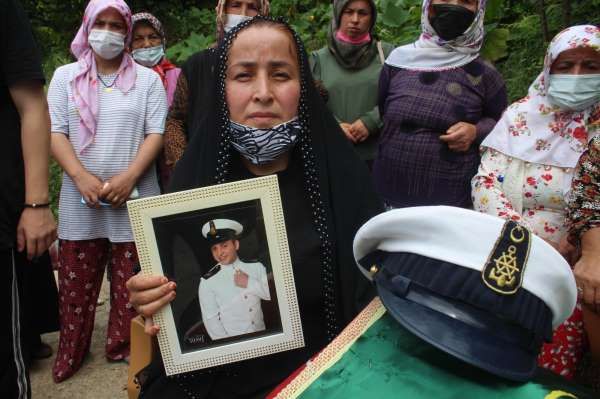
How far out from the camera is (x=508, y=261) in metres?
0.89

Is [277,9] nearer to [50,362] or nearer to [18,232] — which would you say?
[50,362]

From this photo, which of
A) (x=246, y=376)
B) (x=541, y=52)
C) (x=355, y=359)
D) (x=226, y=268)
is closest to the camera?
(x=355, y=359)

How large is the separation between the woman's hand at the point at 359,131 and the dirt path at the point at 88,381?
6.47 ft

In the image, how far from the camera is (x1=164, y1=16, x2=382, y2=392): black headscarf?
1.58 metres

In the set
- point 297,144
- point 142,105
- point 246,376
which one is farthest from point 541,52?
point 246,376

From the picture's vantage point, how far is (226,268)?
50.9 inches

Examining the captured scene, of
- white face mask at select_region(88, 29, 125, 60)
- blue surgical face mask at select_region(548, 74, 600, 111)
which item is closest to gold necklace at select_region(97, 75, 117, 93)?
white face mask at select_region(88, 29, 125, 60)

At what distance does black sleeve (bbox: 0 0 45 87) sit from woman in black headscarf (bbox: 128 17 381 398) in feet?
2.19

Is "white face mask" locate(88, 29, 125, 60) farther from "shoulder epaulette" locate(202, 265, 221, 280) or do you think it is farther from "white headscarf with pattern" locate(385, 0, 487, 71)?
"shoulder epaulette" locate(202, 265, 221, 280)

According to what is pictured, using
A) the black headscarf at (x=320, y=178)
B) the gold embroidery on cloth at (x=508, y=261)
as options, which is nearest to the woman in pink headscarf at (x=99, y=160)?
the black headscarf at (x=320, y=178)

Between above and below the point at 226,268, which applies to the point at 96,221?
below

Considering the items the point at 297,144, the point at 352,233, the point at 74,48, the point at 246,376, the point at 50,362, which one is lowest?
the point at 50,362

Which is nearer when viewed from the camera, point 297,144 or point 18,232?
point 297,144

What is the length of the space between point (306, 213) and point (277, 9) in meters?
7.33
